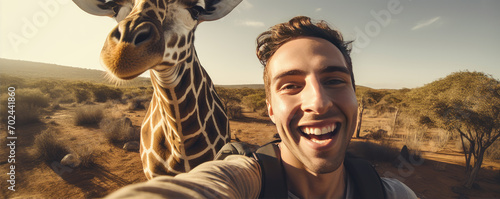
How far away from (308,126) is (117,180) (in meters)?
6.16

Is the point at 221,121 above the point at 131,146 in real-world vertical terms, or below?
above

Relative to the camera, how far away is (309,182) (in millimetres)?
1330

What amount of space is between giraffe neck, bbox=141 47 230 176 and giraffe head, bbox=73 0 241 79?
0.33 metres

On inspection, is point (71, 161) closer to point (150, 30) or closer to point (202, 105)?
point (202, 105)

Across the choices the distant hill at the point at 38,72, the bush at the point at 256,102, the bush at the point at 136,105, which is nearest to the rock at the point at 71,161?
the bush at the point at 136,105

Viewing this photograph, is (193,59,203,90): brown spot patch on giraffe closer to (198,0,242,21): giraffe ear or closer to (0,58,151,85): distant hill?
(198,0,242,21): giraffe ear

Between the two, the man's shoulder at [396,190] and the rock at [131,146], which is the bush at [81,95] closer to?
the rock at [131,146]

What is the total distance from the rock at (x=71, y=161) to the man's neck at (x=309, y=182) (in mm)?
7009

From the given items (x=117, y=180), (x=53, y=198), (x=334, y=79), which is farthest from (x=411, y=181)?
(x=53, y=198)

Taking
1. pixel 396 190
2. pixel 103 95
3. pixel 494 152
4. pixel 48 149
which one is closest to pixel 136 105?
pixel 103 95

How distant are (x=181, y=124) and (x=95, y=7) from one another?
1.85 meters

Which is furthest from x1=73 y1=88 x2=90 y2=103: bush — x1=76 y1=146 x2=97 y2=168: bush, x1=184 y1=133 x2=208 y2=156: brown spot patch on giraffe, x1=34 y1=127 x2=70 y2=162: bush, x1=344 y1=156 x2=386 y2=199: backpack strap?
x1=344 y1=156 x2=386 y2=199: backpack strap

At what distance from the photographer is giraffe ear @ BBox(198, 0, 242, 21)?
2.42 meters

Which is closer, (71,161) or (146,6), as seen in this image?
(146,6)
